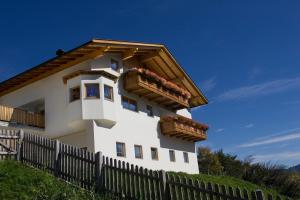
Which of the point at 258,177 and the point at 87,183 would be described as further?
the point at 258,177

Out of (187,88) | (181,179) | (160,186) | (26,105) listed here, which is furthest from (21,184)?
(187,88)

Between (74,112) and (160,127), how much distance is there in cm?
920

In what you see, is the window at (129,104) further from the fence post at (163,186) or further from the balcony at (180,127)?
the fence post at (163,186)

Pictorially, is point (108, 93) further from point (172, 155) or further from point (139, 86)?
point (172, 155)

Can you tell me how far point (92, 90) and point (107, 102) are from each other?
123 centimetres

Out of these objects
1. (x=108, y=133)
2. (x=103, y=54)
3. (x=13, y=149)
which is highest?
(x=103, y=54)

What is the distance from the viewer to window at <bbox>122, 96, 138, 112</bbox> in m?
24.8

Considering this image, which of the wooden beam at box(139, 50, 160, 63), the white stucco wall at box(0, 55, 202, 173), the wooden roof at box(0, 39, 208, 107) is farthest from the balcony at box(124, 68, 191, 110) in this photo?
the wooden beam at box(139, 50, 160, 63)

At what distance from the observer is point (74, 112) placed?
70.8 feet

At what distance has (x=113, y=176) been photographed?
36.2 feet

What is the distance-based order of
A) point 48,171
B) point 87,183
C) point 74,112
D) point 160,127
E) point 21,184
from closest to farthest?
point 21,184 → point 87,183 → point 48,171 → point 74,112 → point 160,127

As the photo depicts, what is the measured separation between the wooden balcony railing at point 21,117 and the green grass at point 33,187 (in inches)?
420

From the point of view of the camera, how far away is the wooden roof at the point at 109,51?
72.9ft

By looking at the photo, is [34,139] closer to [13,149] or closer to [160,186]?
[13,149]
